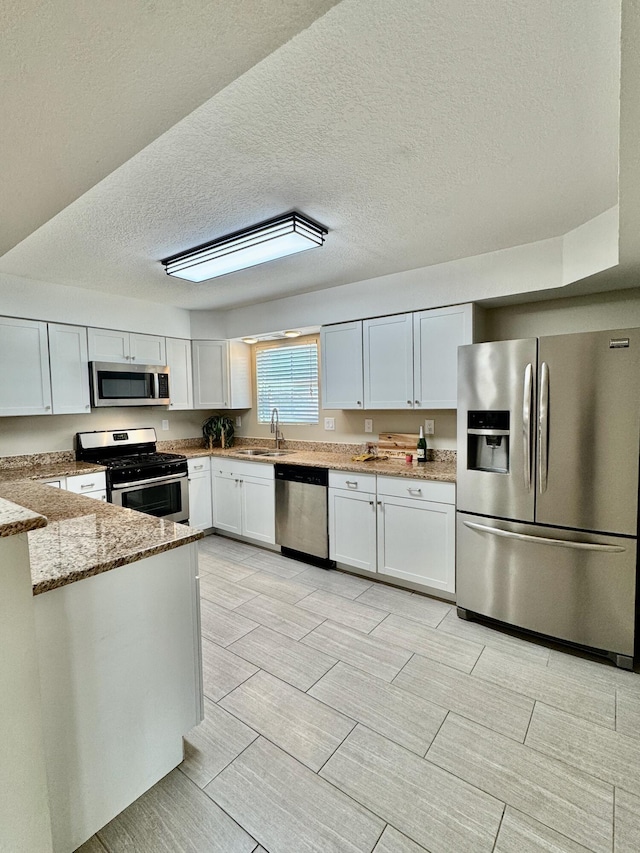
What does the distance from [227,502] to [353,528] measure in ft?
5.00

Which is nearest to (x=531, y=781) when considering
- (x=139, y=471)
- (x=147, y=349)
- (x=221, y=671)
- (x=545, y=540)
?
(x=545, y=540)

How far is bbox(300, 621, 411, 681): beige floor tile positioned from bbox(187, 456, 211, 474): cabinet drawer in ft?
7.15

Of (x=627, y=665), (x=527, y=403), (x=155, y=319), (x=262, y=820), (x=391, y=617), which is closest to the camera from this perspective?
(x=262, y=820)

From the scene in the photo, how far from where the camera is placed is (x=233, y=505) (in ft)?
13.5

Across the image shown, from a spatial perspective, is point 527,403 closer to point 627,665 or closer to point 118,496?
point 627,665

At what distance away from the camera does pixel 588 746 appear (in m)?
1.68

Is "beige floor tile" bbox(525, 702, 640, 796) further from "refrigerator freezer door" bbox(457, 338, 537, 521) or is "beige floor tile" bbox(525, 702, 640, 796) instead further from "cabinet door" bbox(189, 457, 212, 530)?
"cabinet door" bbox(189, 457, 212, 530)

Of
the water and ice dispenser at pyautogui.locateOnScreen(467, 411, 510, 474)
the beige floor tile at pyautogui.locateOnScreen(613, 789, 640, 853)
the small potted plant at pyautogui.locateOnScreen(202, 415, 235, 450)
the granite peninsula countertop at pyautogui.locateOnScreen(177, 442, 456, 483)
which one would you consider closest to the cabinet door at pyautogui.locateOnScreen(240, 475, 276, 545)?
the granite peninsula countertop at pyautogui.locateOnScreen(177, 442, 456, 483)

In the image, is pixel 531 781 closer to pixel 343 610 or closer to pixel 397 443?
pixel 343 610

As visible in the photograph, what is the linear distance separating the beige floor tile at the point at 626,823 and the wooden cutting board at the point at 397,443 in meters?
2.34

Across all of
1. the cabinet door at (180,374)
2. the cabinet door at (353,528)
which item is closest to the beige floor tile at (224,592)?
the cabinet door at (353,528)

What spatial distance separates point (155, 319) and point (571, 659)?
169 inches

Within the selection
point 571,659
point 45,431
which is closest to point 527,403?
point 571,659

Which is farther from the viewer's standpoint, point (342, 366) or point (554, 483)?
point (342, 366)
